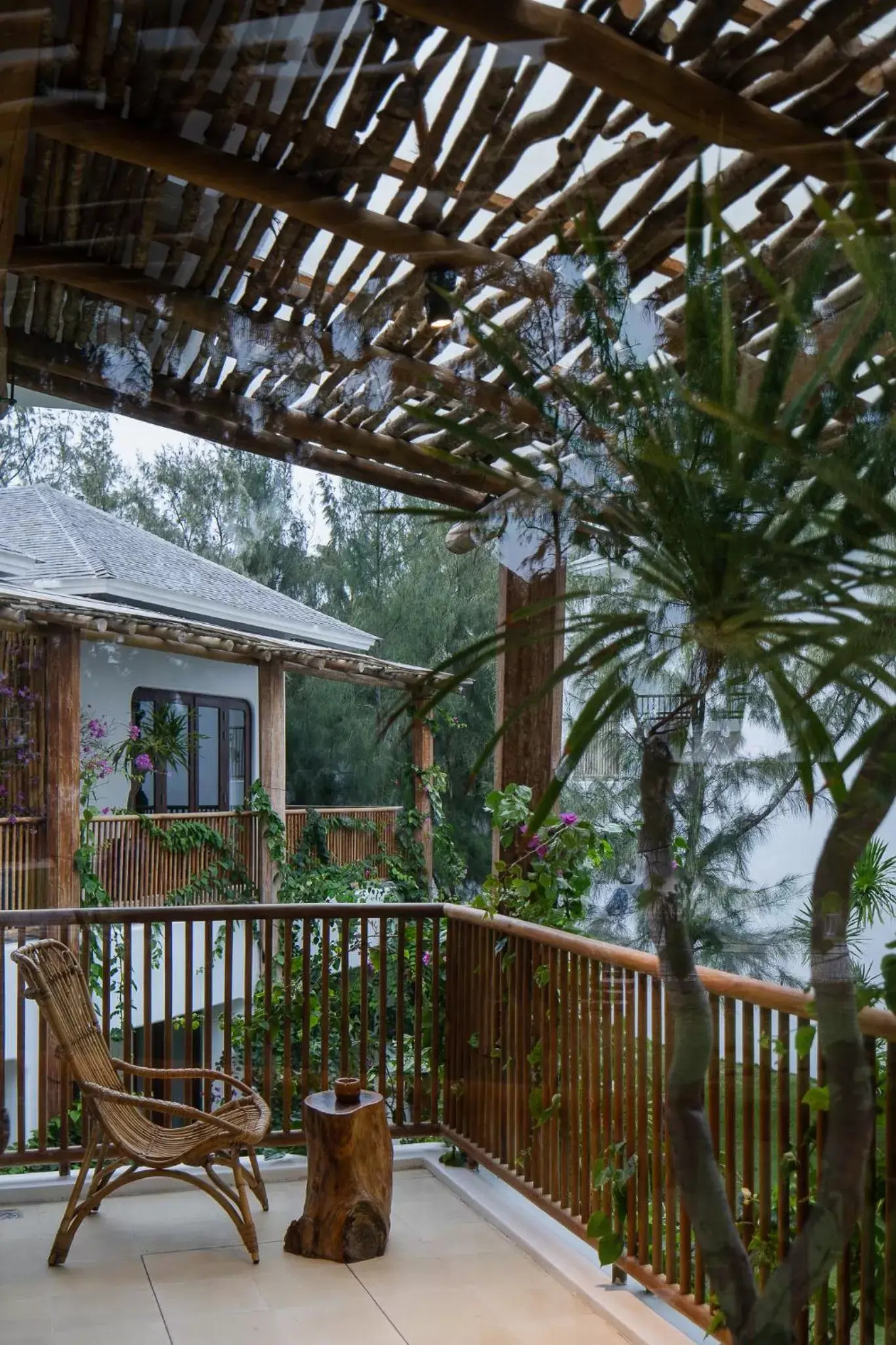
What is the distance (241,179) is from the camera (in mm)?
1517

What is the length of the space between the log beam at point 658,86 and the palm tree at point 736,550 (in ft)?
0.31

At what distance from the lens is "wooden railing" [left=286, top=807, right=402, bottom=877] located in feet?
4.90

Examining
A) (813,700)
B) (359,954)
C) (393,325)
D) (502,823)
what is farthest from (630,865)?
(393,325)

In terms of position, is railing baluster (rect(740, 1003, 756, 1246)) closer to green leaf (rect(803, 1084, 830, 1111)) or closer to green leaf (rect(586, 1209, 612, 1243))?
green leaf (rect(803, 1084, 830, 1111))

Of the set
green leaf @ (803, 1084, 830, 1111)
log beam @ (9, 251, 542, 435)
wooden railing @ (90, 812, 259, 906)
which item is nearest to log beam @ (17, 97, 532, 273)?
log beam @ (9, 251, 542, 435)

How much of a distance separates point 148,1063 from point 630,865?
106 centimetres

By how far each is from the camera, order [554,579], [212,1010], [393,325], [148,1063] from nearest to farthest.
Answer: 1. [554,579]
2. [393,325]
3. [212,1010]
4. [148,1063]

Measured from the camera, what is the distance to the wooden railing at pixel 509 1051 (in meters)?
1.37

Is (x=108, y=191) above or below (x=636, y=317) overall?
above

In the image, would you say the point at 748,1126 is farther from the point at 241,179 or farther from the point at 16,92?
the point at 16,92

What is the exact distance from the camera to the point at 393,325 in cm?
151

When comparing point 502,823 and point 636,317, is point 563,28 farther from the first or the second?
point 502,823

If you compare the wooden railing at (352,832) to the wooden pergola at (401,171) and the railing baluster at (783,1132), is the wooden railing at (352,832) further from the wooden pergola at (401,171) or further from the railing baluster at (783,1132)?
the railing baluster at (783,1132)

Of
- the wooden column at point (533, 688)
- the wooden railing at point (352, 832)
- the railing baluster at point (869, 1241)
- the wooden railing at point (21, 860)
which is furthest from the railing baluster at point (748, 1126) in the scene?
the wooden railing at point (21, 860)
